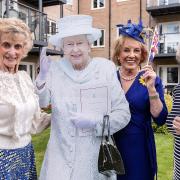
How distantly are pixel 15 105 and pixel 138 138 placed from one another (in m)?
1.07

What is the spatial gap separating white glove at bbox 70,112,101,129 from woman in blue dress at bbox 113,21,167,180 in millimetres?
463

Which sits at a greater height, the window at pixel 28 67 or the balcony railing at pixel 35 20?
the balcony railing at pixel 35 20

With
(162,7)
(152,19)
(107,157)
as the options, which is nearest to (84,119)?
(107,157)

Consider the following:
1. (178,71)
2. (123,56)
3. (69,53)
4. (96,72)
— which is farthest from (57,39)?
(178,71)

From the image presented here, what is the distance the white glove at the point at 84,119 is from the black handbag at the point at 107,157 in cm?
8

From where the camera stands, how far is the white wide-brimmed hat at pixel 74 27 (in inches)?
103

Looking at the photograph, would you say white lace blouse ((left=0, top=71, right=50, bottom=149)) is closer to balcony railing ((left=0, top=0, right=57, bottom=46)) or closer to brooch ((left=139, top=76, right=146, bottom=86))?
brooch ((left=139, top=76, right=146, bottom=86))

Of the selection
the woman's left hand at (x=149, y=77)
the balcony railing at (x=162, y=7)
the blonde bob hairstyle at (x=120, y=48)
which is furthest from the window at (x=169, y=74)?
the woman's left hand at (x=149, y=77)

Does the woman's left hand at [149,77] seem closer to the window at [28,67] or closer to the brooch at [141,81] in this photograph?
the brooch at [141,81]

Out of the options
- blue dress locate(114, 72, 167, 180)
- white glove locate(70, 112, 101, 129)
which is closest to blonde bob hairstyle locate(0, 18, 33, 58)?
white glove locate(70, 112, 101, 129)

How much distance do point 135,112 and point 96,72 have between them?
→ 530 millimetres

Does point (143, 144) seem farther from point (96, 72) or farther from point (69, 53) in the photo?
point (69, 53)

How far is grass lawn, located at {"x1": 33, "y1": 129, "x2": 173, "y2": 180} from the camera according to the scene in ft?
19.5

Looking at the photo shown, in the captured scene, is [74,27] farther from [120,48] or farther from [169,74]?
[169,74]
